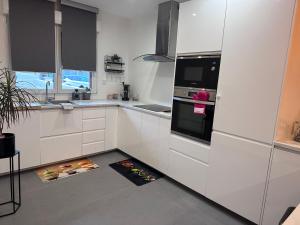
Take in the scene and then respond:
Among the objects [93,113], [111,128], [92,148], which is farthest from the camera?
[111,128]

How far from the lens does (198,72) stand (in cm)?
234

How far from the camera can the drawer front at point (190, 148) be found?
7.63 feet

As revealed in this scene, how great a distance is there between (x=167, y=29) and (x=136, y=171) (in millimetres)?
2077

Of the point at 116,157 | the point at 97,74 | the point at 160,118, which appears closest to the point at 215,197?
the point at 160,118

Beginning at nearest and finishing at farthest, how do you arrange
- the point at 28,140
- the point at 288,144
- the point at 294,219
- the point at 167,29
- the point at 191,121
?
the point at 294,219 < the point at 288,144 < the point at 191,121 < the point at 28,140 < the point at 167,29

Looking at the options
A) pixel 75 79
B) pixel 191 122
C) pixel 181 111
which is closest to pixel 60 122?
pixel 75 79

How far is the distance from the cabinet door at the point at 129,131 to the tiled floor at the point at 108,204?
1.98 ft

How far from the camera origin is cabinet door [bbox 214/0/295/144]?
171 centimetres

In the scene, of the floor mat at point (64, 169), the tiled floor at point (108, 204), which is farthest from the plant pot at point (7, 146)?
the floor mat at point (64, 169)

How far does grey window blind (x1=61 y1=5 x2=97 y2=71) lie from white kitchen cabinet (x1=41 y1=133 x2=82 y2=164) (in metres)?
1.16

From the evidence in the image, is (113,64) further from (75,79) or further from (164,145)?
(164,145)

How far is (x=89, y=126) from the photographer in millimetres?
3309

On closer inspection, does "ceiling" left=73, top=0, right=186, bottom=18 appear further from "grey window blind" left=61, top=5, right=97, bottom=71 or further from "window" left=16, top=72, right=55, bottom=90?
"window" left=16, top=72, right=55, bottom=90

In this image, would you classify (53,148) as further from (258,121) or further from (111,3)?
(258,121)
